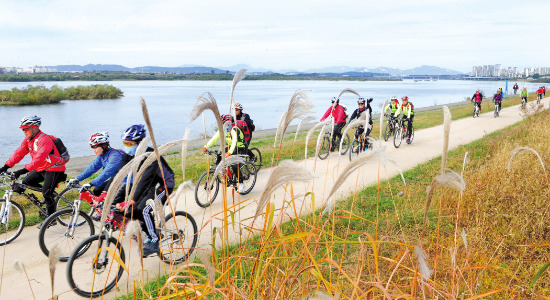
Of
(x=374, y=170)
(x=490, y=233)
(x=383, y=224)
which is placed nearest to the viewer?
(x=490, y=233)

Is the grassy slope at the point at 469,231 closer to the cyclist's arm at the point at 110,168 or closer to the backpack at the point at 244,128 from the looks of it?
the cyclist's arm at the point at 110,168

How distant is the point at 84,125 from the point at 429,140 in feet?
95.9

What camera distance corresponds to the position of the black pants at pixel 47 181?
5.98 meters

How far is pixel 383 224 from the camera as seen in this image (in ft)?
19.1

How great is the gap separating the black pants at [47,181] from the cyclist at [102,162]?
3.97 feet

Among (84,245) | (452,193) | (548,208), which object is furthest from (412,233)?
(84,245)

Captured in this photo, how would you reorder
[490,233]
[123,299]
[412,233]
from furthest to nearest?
1. [412,233]
2. [490,233]
3. [123,299]

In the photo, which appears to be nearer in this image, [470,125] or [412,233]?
[412,233]

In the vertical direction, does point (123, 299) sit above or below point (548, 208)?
below

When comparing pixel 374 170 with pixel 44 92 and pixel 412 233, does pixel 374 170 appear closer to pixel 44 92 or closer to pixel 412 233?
pixel 412 233

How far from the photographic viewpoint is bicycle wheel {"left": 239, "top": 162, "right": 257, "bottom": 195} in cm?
824

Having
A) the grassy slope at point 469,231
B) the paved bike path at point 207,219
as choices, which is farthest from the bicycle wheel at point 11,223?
the grassy slope at point 469,231

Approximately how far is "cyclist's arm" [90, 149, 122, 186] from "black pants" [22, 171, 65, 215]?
64.9 inches

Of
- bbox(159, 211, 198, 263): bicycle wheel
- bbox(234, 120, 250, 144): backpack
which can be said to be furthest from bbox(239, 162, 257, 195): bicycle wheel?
bbox(159, 211, 198, 263): bicycle wheel
